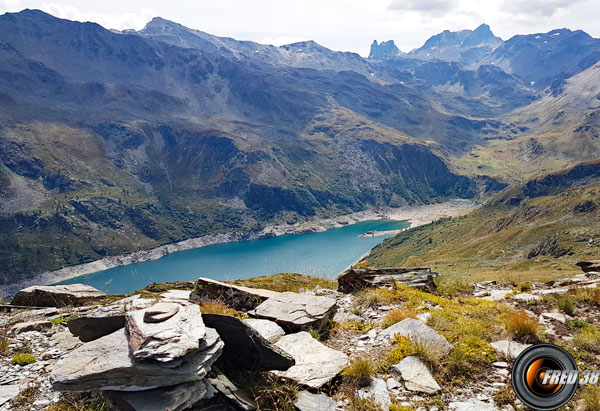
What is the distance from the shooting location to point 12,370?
9375mm

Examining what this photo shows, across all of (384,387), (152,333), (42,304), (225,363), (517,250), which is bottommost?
(517,250)

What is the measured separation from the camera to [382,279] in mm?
21062

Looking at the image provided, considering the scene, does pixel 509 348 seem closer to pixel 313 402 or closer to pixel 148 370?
pixel 313 402

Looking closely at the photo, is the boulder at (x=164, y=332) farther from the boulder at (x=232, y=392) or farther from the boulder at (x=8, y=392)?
the boulder at (x=8, y=392)

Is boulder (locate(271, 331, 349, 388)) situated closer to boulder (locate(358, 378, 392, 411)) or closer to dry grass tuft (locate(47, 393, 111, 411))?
boulder (locate(358, 378, 392, 411))

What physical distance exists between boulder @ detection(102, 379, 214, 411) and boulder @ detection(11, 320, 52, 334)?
7094 millimetres

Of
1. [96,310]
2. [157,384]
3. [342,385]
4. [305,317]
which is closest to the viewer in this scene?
[157,384]

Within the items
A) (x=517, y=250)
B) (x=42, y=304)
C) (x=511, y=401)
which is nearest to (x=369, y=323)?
(x=511, y=401)

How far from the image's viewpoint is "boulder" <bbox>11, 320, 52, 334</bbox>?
1221cm

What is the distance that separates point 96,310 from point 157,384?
9429mm

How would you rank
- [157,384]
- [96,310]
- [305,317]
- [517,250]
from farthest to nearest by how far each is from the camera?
[517,250]
[96,310]
[305,317]
[157,384]

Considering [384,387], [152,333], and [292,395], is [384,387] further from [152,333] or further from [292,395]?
[152,333]
